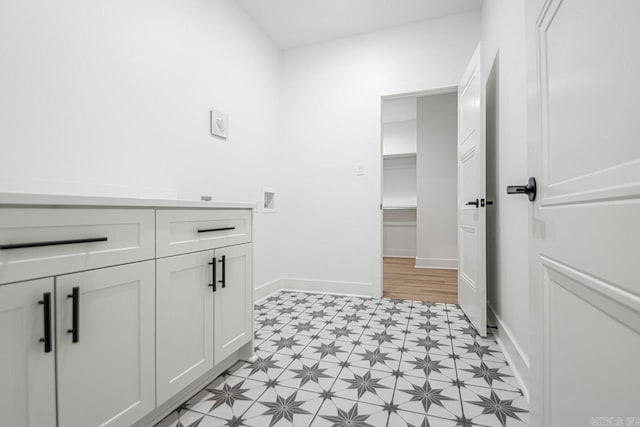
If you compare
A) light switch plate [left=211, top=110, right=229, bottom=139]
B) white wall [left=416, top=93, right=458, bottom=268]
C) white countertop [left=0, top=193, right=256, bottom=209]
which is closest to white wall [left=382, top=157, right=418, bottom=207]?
white wall [left=416, top=93, right=458, bottom=268]

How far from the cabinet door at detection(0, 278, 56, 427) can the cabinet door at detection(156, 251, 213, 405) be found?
1.08ft

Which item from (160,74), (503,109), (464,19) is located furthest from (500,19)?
(160,74)

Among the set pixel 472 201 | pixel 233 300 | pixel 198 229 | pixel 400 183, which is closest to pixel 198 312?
pixel 233 300

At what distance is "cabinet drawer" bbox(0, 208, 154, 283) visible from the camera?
699 millimetres

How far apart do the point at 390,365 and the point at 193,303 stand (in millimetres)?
1066

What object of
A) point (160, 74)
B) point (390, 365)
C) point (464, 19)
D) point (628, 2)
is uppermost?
point (464, 19)

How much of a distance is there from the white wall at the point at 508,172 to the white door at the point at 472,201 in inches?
4.6

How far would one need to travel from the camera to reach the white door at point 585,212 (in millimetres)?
423

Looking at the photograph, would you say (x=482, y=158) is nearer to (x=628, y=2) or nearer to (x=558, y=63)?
(x=558, y=63)

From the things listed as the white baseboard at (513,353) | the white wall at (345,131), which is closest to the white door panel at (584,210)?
the white baseboard at (513,353)

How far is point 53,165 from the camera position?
1273 millimetres

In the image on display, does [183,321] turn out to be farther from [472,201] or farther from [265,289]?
Answer: [472,201]

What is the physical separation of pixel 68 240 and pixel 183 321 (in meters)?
0.53

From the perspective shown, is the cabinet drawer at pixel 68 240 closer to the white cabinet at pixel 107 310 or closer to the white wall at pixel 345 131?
the white cabinet at pixel 107 310
